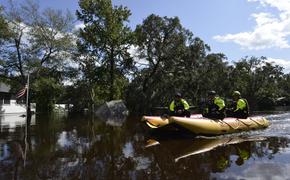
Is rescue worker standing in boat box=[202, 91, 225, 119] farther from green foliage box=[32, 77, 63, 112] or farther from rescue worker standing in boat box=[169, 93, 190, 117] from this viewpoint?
green foliage box=[32, 77, 63, 112]

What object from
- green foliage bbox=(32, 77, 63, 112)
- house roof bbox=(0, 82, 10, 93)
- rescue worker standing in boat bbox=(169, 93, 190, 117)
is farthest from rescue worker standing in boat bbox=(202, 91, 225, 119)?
house roof bbox=(0, 82, 10, 93)

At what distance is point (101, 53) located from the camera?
137 feet

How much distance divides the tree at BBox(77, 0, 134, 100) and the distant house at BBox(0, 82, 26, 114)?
328 inches

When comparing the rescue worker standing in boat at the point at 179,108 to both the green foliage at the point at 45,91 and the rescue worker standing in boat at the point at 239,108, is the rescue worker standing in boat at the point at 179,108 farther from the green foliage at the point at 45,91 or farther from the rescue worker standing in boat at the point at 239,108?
the green foliage at the point at 45,91

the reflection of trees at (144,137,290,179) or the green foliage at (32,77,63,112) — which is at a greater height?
the green foliage at (32,77,63,112)

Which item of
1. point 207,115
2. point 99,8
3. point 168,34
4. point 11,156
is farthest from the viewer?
point 168,34

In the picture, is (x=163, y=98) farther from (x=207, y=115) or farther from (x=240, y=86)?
(x=207, y=115)

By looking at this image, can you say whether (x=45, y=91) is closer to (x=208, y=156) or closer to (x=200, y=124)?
(x=200, y=124)

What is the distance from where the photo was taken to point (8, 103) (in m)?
39.7

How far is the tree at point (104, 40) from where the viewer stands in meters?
40.6

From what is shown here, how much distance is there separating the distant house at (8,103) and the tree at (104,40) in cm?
832

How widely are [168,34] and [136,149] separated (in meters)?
34.9

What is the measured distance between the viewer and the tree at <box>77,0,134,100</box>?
133 ft

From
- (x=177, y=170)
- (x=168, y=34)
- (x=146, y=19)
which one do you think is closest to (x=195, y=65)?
(x=168, y=34)
